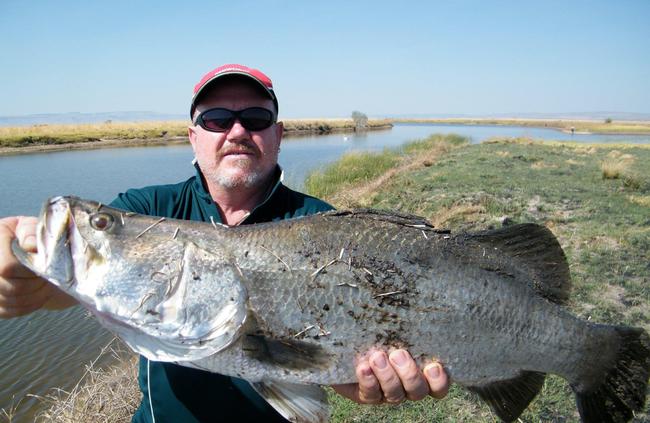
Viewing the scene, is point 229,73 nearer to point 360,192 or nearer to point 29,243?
point 29,243

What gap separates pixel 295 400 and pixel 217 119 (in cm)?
206

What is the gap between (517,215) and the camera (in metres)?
11.3

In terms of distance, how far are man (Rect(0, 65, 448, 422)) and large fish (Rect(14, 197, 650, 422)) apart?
19 cm

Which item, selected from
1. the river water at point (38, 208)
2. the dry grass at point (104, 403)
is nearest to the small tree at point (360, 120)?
the river water at point (38, 208)

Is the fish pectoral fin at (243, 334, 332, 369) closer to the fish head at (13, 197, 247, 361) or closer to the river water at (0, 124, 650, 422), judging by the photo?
the fish head at (13, 197, 247, 361)

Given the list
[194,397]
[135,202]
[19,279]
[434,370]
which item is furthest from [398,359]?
[135,202]

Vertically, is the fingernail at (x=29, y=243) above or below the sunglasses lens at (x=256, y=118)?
below

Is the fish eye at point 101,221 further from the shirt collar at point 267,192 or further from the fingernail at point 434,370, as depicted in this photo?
the fingernail at point 434,370

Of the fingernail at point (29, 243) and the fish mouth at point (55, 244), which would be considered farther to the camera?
the fingernail at point (29, 243)

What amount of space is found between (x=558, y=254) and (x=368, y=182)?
17488 mm

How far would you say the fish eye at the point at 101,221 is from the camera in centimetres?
210

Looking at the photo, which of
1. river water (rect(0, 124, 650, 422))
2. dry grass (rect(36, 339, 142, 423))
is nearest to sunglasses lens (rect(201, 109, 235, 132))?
dry grass (rect(36, 339, 142, 423))

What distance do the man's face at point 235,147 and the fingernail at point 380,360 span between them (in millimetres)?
1602

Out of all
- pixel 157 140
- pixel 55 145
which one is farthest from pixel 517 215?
pixel 157 140
